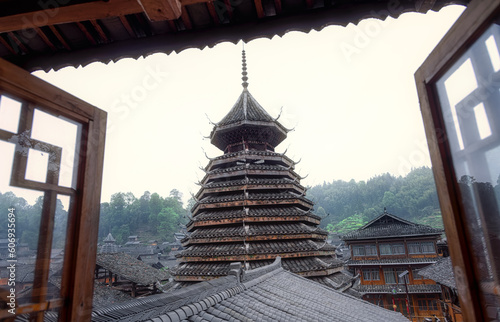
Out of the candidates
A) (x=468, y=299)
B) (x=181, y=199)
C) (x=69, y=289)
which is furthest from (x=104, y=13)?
(x=181, y=199)

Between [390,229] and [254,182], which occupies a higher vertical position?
[254,182]

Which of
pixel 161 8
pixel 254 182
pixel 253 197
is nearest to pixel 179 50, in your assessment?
pixel 161 8

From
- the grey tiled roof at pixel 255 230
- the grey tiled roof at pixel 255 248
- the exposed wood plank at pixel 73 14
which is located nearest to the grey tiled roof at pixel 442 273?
the grey tiled roof at pixel 255 248

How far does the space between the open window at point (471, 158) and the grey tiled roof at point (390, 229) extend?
26.8m

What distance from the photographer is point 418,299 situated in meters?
24.2

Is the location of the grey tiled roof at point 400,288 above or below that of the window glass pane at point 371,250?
below

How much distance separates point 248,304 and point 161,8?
15.4 feet

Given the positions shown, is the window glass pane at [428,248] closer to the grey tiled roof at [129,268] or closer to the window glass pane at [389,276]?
the window glass pane at [389,276]

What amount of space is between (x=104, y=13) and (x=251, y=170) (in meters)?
9.98

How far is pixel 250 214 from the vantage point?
10.9 meters

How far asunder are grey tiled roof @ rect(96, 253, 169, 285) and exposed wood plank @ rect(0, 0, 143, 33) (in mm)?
21543

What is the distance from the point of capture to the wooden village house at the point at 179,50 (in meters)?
1.94

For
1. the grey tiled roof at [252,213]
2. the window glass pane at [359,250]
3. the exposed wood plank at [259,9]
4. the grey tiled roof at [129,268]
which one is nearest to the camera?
the exposed wood plank at [259,9]

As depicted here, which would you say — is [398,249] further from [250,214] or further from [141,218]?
[141,218]
